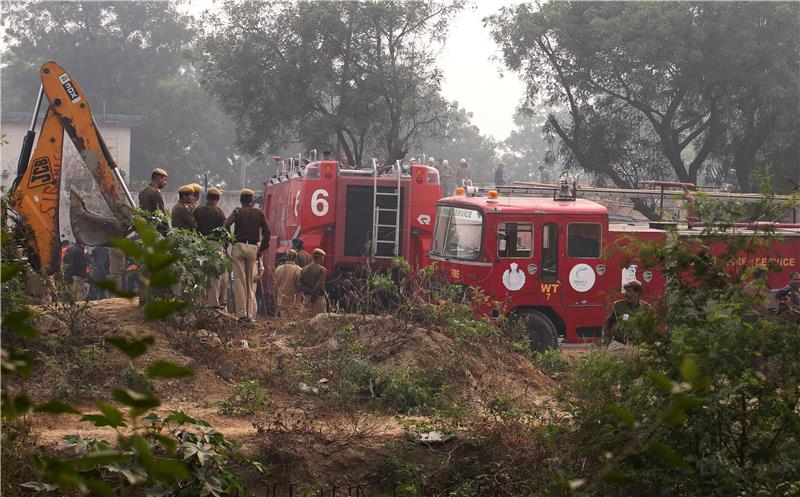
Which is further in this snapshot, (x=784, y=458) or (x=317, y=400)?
(x=317, y=400)

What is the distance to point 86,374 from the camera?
10.9m

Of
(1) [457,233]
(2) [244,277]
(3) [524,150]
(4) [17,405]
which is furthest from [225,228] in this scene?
(3) [524,150]

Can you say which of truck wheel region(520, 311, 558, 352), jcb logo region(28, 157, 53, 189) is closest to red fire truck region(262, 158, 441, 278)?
truck wheel region(520, 311, 558, 352)

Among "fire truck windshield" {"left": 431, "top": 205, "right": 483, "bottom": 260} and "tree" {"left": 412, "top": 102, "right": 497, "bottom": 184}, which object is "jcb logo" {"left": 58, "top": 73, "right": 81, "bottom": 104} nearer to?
"fire truck windshield" {"left": 431, "top": 205, "right": 483, "bottom": 260}

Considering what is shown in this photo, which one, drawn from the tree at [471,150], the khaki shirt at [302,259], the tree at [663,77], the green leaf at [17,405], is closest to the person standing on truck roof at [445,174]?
the tree at [663,77]

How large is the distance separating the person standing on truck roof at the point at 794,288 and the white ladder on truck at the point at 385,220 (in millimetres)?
6689

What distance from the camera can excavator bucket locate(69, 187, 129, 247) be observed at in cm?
1401

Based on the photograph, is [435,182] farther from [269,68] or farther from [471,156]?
[471,156]

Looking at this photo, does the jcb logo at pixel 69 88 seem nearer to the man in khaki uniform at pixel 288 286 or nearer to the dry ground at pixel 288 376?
the dry ground at pixel 288 376

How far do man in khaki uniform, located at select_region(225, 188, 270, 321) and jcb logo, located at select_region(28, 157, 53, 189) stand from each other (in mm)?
2468

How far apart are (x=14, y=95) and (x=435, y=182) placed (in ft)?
146

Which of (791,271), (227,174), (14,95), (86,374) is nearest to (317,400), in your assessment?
(86,374)

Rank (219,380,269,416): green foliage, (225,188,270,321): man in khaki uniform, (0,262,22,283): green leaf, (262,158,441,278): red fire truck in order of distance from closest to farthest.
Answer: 1. (0,262,22,283): green leaf
2. (219,380,269,416): green foliage
3. (225,188,270,321): man in khaki uniform
4. (262,158,441,278): red fire truck

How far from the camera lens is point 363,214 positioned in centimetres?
2008
